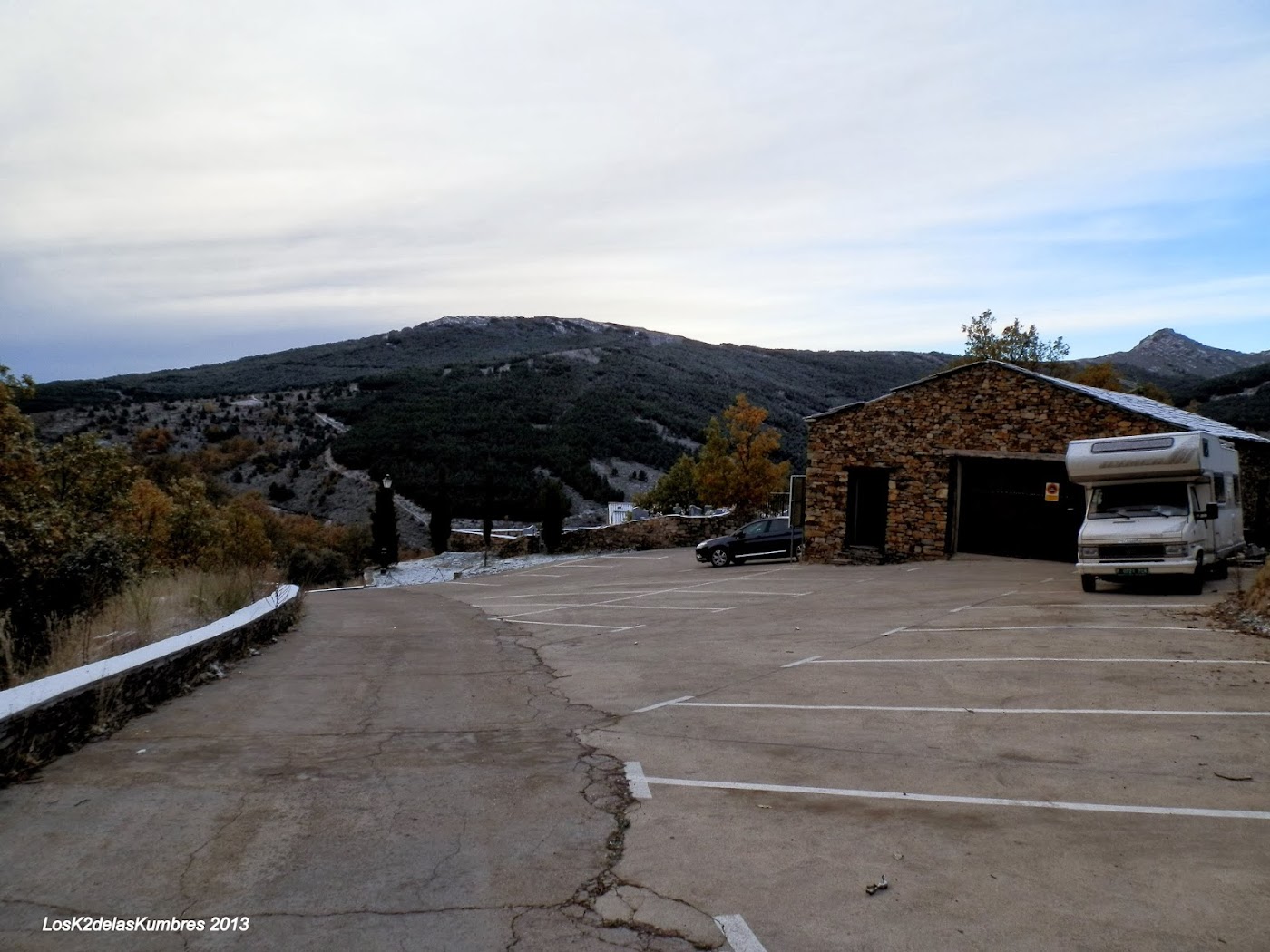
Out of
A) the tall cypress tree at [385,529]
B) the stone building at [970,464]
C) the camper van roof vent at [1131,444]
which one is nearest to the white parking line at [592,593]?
the stone building at [970,464]

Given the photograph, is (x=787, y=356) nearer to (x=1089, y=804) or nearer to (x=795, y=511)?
(x=795, y=511)

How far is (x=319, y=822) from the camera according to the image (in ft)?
19.2

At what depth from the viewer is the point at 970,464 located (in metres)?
26.9

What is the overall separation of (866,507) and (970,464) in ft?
11.3

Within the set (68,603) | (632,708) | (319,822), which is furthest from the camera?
(68,603)

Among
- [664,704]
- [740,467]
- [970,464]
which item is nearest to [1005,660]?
[664,704]

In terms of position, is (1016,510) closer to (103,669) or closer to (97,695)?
(103,669)

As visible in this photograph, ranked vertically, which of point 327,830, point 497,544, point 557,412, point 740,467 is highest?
point 557,412

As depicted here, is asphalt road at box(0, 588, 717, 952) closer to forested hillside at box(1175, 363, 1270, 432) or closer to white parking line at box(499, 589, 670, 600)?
white parking line at box(499, 589, 670, 600)

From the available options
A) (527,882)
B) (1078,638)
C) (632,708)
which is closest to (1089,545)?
(1078,638)

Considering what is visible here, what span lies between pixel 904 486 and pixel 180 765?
23213mm

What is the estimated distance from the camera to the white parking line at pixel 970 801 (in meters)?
5.94

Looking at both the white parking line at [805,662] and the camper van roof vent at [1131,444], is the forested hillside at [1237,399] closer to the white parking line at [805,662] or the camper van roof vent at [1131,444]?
the camper van roof vent at [1131,444]

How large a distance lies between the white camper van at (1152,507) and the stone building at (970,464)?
5.68 m
